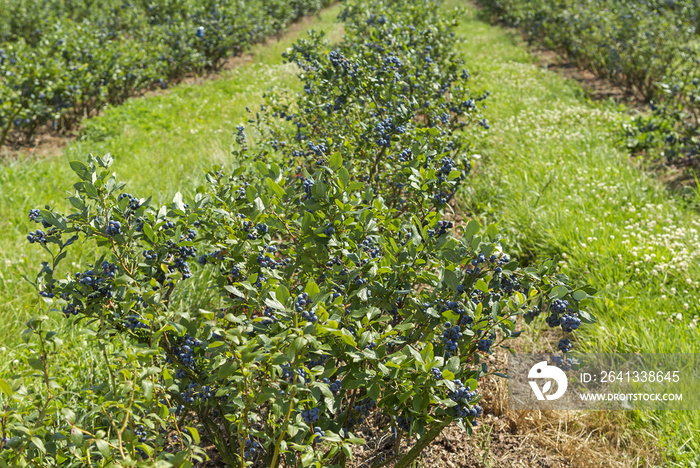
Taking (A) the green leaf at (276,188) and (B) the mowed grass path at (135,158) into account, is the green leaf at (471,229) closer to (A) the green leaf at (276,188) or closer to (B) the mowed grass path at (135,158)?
(A) the green leaf at (276,188)

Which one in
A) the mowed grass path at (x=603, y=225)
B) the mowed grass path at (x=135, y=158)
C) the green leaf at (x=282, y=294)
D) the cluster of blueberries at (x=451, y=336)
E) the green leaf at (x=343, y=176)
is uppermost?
the green leaf at (x=343, y=176)

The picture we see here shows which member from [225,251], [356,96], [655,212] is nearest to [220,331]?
[225,251]

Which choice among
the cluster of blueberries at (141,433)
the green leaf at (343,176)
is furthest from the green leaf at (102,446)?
the green leaf at (343,176)

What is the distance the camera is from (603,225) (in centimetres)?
412

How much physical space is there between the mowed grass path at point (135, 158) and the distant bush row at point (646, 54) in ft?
16.1

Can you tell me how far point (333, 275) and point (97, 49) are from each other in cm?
762

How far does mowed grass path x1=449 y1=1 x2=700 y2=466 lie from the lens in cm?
295

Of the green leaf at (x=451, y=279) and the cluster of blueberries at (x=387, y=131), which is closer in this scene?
the green leaf at (x=451, y=279)

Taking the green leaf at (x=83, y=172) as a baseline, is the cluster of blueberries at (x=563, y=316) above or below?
below

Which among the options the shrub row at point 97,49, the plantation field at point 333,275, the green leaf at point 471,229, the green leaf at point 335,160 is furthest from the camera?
the shrub row at point 97,49

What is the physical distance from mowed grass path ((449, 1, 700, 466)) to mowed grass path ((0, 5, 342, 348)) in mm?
2558

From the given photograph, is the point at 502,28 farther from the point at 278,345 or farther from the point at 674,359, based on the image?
the point at 278,345

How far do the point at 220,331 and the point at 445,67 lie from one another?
4342mm

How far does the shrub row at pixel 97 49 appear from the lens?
6.66 metres
